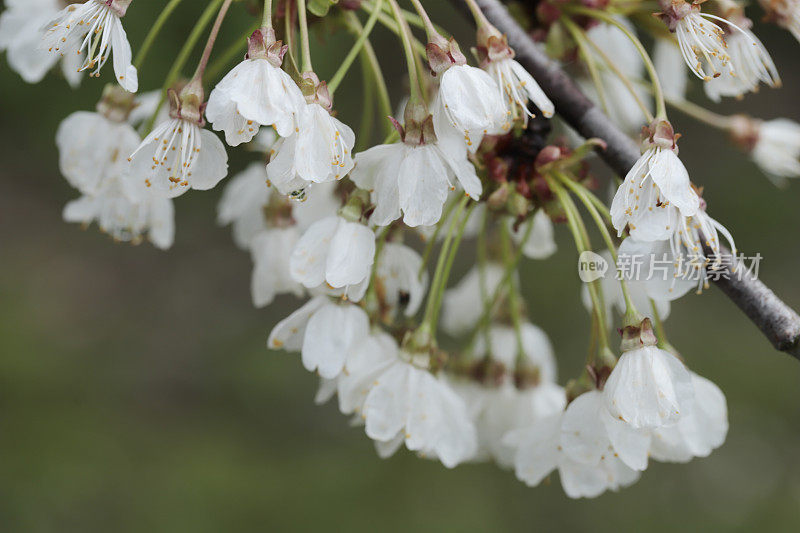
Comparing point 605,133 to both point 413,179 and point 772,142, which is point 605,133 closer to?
point 413,179

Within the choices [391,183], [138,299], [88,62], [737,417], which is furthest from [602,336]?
[138,299]

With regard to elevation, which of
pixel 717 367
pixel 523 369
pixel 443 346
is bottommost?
pixel 717 367

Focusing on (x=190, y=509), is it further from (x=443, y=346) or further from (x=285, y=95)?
(x=285, y=95)

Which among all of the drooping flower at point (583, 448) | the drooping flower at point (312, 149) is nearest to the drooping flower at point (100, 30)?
the drooping flower at point (312, 149)

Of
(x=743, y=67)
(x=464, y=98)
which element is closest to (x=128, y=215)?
(x=464, y=98)

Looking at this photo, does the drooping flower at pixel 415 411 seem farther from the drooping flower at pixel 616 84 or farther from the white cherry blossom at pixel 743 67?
the drooping flower at pixel 616 84

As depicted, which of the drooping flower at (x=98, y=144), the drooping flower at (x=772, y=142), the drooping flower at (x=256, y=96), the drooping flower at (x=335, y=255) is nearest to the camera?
the drooping flower at (x=256, y=96)

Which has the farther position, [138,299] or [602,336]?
[138,299]

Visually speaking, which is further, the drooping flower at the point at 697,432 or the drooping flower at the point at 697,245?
the drooping flower at the point at 697,432
